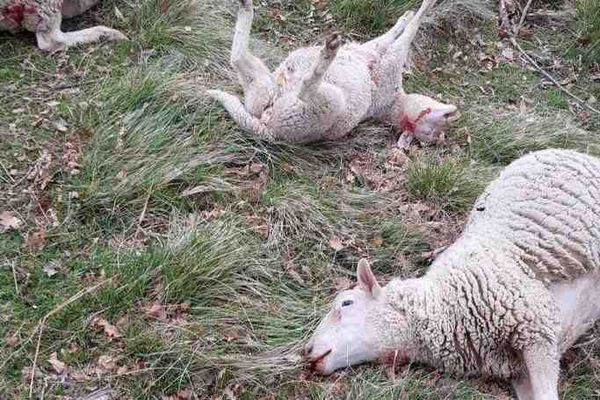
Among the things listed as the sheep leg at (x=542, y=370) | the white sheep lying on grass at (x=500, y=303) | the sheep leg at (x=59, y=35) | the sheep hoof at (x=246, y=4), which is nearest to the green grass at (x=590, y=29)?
the white sheep lying on grass at (x=500, y=303)

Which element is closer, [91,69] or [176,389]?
[176,389]

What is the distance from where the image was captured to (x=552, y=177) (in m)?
4.49

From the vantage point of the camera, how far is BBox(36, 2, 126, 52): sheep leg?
18.2 feet

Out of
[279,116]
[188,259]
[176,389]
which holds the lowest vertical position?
[176,389]

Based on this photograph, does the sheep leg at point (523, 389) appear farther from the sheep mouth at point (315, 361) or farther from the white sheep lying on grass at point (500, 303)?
the sheep mouth at point (315, 361)

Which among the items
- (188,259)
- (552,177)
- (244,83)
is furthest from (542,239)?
(244,83)

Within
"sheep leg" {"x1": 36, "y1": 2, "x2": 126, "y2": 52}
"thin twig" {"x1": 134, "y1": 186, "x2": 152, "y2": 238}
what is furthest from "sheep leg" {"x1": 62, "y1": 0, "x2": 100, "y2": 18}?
"thin twig" {"x1": 134, "y1": 186, "x2": 152, "y2": 238}

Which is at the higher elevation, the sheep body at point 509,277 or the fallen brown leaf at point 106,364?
the sheep body at point 509,277

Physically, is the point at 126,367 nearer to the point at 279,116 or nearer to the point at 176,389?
the point at 176,389

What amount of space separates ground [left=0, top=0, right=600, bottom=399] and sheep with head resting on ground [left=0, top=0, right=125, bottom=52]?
92mm

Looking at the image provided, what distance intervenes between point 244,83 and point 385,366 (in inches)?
89.8

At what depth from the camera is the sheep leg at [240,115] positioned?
5246mm

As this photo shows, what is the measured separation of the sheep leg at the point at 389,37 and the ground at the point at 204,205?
1.35ft

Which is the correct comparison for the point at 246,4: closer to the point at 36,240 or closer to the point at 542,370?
the point at 36,240
